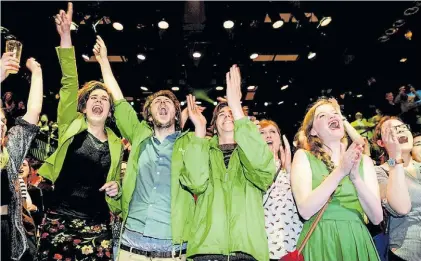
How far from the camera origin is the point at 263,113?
15641 millimetres

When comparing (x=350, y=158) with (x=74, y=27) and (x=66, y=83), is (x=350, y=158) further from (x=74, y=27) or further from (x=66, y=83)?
(x=74, y=27)

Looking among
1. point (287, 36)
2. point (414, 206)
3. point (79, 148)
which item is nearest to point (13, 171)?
point (79, 148)

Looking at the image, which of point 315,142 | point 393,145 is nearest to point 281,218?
point 315,142

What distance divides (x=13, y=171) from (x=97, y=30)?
659 cm

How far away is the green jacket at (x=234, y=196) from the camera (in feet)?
7.71

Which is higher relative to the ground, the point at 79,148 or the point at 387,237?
the point at 79,148

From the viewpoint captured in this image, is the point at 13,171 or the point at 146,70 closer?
the point at 13,171

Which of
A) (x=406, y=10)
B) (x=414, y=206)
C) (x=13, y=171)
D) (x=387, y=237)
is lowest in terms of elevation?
(x=387, y=237)

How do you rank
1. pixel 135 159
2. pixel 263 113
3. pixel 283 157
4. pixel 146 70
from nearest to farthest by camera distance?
pixel 135 159 → pixel 283 157 → pixel 146 70 → pixel 263 113

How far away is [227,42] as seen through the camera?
9219 mm

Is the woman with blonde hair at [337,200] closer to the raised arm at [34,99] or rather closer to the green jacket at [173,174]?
the green jacket at [173,174]

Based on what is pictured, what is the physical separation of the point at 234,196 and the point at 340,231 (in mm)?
633

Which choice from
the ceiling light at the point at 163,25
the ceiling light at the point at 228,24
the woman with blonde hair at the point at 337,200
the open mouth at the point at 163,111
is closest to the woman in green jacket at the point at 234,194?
the woman with blonde hair at the point at 337,200

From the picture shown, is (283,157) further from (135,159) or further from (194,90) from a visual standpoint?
(194,90)
